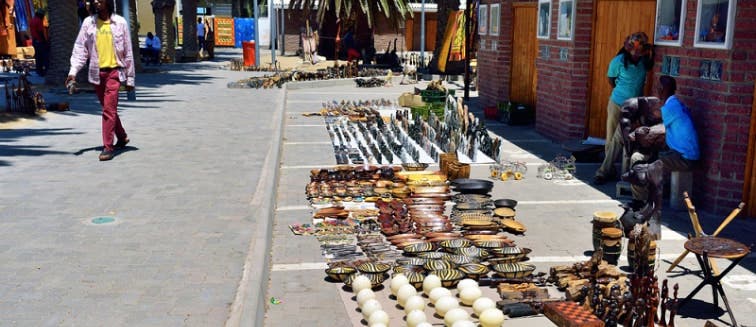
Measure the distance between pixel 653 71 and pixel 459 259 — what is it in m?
4.87

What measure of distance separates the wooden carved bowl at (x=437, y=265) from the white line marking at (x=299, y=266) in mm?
924

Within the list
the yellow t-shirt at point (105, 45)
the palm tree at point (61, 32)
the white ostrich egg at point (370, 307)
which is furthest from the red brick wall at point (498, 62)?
the white ostrich egg at point (370, 307)

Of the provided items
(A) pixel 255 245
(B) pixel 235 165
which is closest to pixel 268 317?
(A) pixel 255 245

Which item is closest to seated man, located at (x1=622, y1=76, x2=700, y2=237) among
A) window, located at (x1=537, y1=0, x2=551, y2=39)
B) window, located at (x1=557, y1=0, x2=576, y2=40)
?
window, located at (x1=557, y1=0, x2=576, y2=40)

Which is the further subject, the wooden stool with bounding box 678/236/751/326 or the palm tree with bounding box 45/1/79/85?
the palm tree with bounding box 45/1/79/85

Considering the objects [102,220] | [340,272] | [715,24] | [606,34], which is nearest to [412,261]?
[340,272]

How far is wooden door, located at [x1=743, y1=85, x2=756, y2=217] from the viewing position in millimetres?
7324

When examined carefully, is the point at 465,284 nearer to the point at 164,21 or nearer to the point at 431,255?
the point at 431,255

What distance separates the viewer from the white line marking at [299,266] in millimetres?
6164

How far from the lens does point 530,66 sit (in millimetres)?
14641

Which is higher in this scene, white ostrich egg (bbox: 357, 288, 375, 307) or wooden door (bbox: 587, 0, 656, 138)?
wooden door (bbox: 587, 0, 656, 138)

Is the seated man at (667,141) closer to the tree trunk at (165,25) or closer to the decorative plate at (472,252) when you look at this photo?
the decorative plate at (472,252)

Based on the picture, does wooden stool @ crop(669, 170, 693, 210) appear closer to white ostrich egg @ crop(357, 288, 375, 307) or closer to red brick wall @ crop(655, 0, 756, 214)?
red brick wall @ crop(655, 0, 756, 214)

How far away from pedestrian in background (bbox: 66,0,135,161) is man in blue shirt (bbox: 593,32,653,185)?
262 inches
